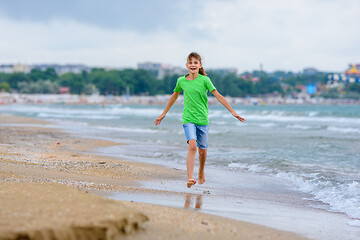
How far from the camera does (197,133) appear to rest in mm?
6234

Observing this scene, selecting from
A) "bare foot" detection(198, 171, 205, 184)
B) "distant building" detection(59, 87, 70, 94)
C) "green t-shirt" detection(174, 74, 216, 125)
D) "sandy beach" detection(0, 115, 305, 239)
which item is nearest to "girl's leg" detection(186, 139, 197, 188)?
"green t-shirt" detection(174, 74, 216, 125)

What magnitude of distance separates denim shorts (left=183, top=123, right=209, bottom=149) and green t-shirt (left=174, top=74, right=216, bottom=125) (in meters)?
0.06

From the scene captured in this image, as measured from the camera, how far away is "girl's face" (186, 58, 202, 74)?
5988 mm

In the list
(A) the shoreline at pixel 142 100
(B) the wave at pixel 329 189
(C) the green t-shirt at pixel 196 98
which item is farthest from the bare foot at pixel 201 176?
(A) the shoreline at pixel 142 100

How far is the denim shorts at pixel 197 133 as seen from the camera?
6031 millimetres

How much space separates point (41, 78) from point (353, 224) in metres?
163

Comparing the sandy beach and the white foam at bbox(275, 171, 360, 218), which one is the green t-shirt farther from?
the white foam at bbox(275, 171, 360, 218)

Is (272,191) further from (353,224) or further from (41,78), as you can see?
(41,78)

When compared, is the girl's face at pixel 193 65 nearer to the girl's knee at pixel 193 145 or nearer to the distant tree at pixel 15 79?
the girl's knee at pixel 193 145

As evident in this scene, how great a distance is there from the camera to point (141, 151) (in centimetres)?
1296

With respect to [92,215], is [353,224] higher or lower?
lower

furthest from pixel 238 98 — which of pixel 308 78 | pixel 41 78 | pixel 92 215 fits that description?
pixel 92 215

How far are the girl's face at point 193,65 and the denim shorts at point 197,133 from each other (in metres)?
0.65

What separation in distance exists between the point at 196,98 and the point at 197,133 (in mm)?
462
